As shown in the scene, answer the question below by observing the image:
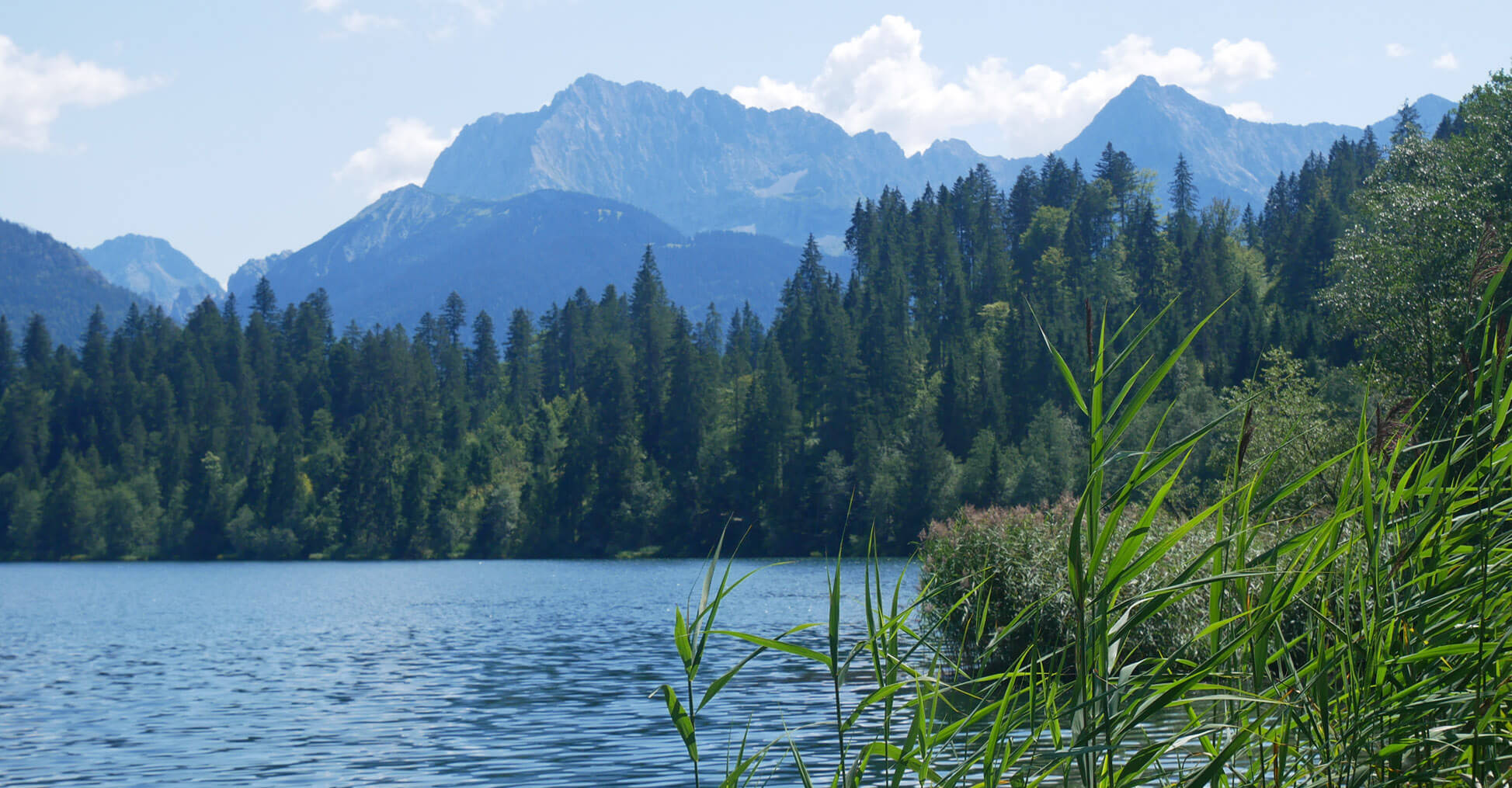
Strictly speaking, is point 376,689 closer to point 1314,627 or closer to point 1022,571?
point 1022,571

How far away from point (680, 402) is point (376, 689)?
104563 mm

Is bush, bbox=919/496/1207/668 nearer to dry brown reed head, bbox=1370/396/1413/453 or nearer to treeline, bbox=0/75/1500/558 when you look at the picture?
dry brown reed head, bbox=1370/396/1413/453

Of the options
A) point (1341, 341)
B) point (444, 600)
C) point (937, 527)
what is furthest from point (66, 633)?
point (1341, 341)

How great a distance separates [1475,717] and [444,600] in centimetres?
6494

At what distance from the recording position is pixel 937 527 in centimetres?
3131

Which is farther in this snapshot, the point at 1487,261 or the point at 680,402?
the point at 680,402

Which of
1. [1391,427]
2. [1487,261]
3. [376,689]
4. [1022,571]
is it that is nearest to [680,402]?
[376,689]

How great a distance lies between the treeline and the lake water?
4421cm

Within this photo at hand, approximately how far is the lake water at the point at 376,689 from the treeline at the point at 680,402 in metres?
44.2

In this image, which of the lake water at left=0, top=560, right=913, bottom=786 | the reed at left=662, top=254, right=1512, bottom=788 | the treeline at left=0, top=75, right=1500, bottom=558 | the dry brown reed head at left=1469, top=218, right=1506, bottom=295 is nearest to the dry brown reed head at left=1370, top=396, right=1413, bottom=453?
the reed at left=662, top=254, right=1512, bottom=788

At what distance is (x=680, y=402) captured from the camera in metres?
136

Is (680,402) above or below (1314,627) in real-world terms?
above

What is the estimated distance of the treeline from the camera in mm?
110688

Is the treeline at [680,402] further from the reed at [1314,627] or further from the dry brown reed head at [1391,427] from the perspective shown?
the reed at [1314,627]
